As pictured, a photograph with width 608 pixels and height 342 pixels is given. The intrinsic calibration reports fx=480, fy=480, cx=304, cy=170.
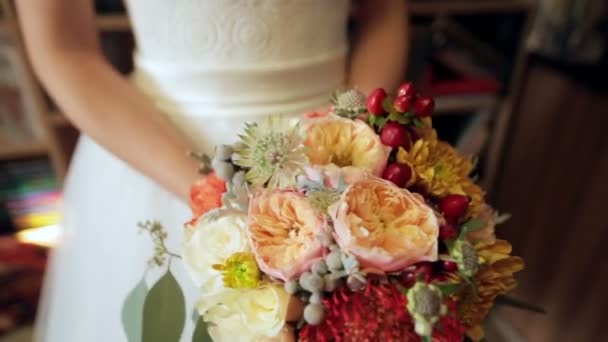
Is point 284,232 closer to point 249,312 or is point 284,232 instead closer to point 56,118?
point 249,312

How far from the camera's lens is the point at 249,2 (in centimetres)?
62

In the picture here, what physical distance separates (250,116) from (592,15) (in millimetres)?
1206

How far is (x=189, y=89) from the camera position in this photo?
2.20ft

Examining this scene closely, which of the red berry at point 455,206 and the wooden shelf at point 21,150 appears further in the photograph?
the wooden shelf at point 21,150

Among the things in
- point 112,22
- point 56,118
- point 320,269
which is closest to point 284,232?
point 320,269

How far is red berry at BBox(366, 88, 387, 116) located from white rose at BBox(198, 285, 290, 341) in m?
0.17

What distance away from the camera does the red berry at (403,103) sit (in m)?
0.39

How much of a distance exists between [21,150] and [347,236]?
1.28m

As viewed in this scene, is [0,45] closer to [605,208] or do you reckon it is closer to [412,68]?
[412,68]

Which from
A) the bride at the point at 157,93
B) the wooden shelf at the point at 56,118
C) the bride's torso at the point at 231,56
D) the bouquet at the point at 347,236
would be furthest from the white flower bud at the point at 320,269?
the wooden shelf at the point at 56,118

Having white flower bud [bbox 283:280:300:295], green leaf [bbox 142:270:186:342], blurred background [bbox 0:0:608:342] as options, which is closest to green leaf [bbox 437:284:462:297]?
white flower bud [bbox 283:280:300:295]

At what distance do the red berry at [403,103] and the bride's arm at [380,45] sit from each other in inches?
13.4

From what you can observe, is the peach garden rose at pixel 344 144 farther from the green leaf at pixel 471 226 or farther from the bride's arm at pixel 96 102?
the bride's arm at pixel 96 102

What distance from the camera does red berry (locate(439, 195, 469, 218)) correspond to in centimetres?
37
